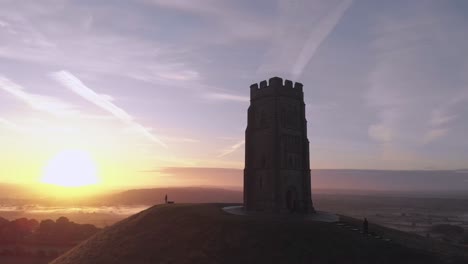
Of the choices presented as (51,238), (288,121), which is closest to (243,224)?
(288,121)

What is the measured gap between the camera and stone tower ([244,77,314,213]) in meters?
40.1

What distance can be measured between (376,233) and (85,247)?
2861cm

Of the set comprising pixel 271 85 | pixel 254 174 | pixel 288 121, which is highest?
pixel 271 85

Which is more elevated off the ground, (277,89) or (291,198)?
(277,89)

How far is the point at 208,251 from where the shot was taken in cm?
2738

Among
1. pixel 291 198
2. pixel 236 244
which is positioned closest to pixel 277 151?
pixel 291 198

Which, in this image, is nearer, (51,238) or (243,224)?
(243,224)

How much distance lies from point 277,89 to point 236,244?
20542mm

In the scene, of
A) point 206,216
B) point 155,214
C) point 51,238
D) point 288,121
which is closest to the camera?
point 206,216

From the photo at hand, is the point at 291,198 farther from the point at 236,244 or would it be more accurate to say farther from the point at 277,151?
the point at 236,244

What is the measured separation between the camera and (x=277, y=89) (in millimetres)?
41750

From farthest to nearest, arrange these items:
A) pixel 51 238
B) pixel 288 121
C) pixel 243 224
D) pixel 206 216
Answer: pixel 51 238
pixel 288 121
pixel 206 216
pixel 243 224

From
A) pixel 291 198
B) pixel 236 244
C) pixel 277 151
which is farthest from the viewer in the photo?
pixel 291 198

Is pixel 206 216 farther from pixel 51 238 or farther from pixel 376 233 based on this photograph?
pixel 51 238
